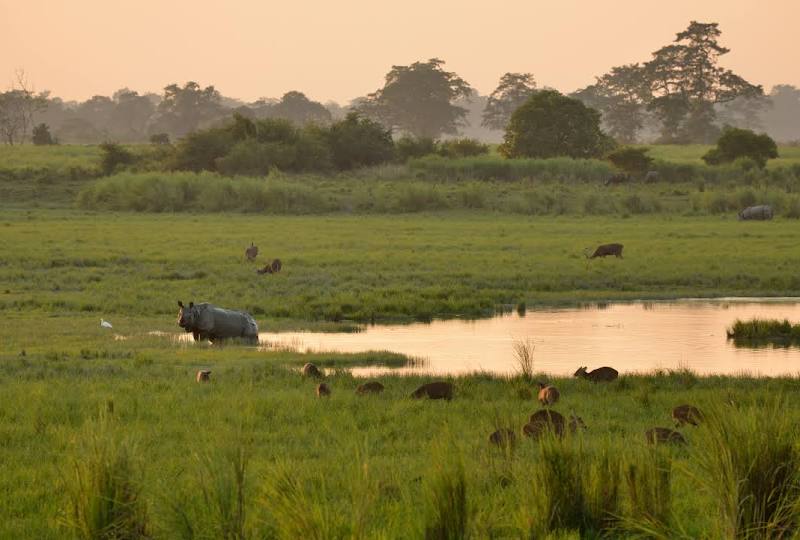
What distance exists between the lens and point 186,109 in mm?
114125

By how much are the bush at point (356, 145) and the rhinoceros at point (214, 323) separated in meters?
35.5

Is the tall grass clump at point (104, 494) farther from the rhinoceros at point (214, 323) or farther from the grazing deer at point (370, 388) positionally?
the rhinoceros at point (214, 323)

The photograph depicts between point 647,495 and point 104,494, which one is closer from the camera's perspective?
point 104,494

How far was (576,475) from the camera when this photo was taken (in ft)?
21.7

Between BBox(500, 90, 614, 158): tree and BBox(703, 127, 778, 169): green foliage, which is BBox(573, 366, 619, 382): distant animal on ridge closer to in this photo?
BBox(703, 127, 778, 169): green foliage

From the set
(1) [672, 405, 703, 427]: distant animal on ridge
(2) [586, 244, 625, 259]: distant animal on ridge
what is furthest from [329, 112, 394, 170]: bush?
(1) [672, 405, 703, 427]: distant animal on ridge

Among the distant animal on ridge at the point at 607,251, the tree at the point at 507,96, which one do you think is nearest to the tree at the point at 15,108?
the tree at the point at 507,96

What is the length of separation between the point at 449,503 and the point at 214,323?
10851mm

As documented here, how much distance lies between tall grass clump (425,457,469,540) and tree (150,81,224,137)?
108 meters

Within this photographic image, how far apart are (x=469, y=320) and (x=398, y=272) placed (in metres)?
5.10

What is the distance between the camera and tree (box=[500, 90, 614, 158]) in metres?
56.6

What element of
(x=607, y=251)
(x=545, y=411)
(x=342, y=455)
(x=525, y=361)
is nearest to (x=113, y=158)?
(x=607, y=251)

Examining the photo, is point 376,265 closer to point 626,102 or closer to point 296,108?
point 626,102

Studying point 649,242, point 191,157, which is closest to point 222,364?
point 649,242
